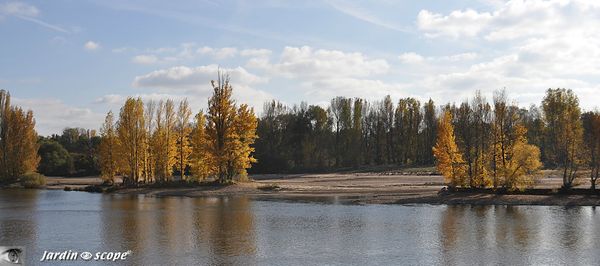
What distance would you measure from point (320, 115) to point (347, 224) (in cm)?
9531

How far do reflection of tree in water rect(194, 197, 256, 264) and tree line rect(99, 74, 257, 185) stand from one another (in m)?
17.4

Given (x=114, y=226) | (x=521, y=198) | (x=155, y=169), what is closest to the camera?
(x=114, y=226)

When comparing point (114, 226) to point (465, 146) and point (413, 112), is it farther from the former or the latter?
point (413, 112)

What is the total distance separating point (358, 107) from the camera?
12912 centimetres

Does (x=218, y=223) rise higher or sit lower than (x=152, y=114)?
lower

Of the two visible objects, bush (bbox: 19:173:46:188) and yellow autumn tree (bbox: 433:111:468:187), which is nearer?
yellow autumn tree (bbox: 433:111:468:187)

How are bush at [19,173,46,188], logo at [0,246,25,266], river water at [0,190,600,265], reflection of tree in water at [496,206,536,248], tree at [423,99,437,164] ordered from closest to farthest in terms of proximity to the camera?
logo at [0,246,25,266]
river water at [0,190,600,265]
reflection of tree in water at [496,206,536,248]
bush at [19,173,46,188]
tree at [423,99,437,164]

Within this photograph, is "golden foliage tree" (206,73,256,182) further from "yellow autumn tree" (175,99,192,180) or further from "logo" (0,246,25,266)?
"logo" (0,246,25,266)

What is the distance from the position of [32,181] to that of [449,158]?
6312 cm

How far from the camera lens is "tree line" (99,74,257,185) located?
70.2 metres

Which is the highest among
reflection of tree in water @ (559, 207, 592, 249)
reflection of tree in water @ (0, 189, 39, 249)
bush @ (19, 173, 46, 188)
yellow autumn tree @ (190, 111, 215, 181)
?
yellow autumn tree @ (190, 111, 215, 181)

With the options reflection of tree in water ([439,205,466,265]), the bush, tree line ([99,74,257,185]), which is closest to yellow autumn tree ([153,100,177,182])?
tree line ([99,74,257,185])

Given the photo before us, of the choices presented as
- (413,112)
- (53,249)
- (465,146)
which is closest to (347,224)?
(53,249)

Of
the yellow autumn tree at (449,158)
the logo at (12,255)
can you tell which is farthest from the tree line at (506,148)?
the logo at (12,255)
